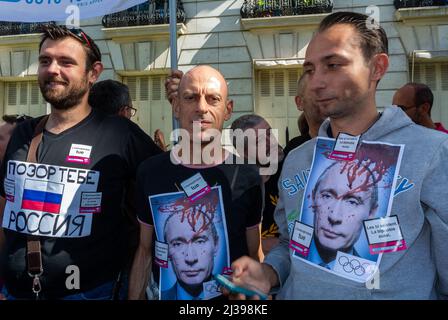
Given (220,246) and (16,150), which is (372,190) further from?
(16,150)

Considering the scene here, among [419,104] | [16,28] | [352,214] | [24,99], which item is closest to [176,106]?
[352,214]

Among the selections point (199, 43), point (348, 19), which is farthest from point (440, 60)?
point (348, 19)

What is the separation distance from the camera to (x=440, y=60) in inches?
357

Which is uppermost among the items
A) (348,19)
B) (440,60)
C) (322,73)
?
(440,60)

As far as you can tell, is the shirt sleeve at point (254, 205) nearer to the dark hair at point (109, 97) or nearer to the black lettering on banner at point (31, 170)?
the black lettering on banner at point (31, 170)

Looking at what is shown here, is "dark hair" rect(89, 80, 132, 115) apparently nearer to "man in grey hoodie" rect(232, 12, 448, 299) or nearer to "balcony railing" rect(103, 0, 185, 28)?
"man in grey hoodie" rect(232, 12, 448, 299)

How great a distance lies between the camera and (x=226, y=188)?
1.81 metres

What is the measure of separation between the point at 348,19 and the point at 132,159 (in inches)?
47.9

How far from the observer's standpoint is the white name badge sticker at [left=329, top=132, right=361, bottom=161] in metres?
1.42

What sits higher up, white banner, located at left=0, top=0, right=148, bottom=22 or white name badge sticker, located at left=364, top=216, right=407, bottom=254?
white banner, located at left=0, top=0, right=148, bottom=22

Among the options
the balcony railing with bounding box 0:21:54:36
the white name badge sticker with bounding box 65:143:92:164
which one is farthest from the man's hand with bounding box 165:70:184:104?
the balcony railing with bounding box 0:21:54:36

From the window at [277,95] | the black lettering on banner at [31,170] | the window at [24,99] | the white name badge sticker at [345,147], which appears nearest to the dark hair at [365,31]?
the white name badge sticker at [345,147]

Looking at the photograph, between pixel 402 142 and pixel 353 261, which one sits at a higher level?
pixel 402 142

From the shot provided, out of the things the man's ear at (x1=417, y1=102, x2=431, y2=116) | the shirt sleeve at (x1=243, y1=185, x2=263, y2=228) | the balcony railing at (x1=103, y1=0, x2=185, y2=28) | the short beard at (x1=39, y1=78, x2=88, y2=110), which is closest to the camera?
the shirt sleeve at (x1=243, y1=185, x2=263, y2=228)
